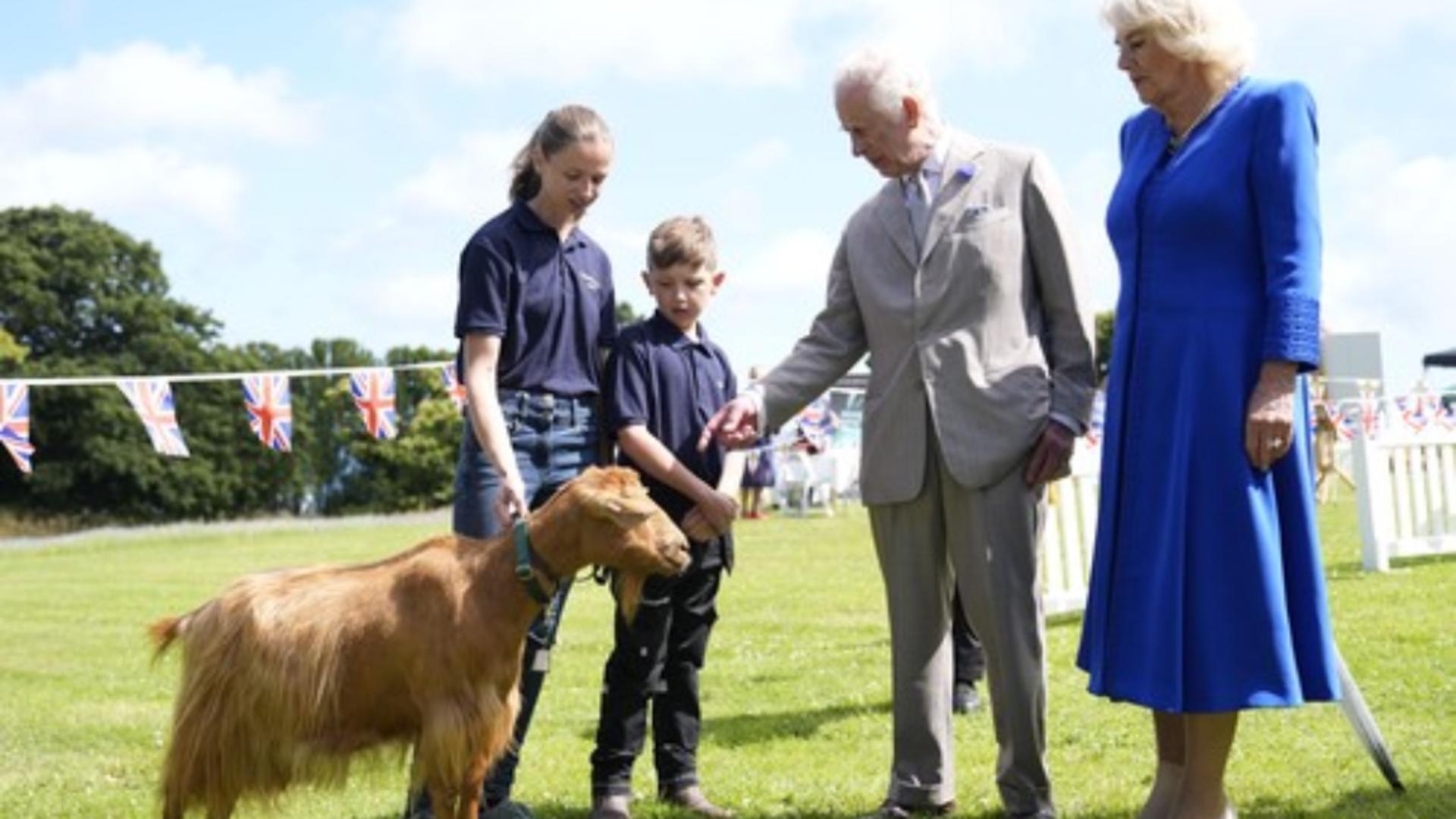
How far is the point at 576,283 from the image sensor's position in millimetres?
5070

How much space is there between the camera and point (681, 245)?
17.4 ft

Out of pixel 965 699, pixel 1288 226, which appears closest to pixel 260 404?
pixel 965 699

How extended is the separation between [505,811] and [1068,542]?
7172 mm

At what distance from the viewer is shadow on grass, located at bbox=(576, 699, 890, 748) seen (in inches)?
287

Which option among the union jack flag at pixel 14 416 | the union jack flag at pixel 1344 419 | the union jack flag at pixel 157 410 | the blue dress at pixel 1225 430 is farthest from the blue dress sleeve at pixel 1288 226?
the union jack flag at pixel 1344 419

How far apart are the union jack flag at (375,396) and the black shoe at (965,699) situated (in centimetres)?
1390

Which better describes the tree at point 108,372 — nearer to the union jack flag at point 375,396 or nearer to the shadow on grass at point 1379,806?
the union jack flag at point 375,396

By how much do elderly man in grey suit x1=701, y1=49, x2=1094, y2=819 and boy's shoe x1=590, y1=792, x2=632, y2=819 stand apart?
1.17 meters

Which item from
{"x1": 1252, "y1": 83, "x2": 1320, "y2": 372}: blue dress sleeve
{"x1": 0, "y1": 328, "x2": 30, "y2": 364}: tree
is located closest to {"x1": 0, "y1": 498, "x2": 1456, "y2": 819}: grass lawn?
{"x1": 1252, "y1": 83, "x2": 1320, "y2": 372}: blue dress sleeve

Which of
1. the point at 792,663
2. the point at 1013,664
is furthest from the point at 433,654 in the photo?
the point at 792,663

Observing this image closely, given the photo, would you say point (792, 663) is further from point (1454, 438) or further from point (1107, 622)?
point (1454, 438)

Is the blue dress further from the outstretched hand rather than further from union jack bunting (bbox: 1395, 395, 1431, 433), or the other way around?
union jack bunting (bbox: 1395, 395, 1431, 433)

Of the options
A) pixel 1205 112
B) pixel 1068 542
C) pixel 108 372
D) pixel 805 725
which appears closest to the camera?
pixel 1205 112

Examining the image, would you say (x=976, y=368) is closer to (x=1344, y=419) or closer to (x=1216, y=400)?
(x=1216, y=400)
